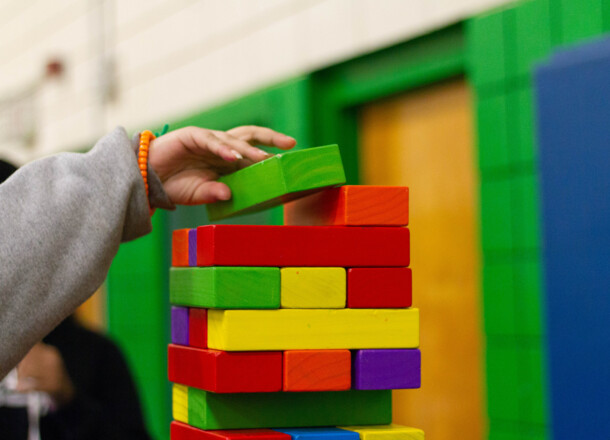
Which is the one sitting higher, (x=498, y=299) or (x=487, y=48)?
(x=487, y=48)

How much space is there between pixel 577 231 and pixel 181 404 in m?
0.80

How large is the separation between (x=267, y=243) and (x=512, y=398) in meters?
1.47

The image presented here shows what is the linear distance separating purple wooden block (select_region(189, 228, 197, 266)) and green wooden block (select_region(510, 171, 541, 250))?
4.32 feet

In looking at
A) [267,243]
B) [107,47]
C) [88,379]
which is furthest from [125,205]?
[107,47]

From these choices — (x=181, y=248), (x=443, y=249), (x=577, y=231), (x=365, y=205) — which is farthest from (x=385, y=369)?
(x=443, y=249)

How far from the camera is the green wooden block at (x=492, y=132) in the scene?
2.29 meters

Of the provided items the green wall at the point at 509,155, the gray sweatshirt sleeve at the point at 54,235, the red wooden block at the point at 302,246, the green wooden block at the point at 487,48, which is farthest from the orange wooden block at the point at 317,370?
the green wooden block at the point at 487,48

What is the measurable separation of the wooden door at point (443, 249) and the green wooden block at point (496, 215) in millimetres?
121

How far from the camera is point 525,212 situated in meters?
2.23

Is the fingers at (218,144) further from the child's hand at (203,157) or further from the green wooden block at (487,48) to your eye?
the green wooden block at (487,48)

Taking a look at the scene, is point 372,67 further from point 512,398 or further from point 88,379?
point 88,379

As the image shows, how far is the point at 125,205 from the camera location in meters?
1.04

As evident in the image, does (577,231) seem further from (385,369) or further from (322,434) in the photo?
(322,434)

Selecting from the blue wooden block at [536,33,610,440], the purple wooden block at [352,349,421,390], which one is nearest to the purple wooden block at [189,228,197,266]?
the purple wooden block at [352,349,421,390]
